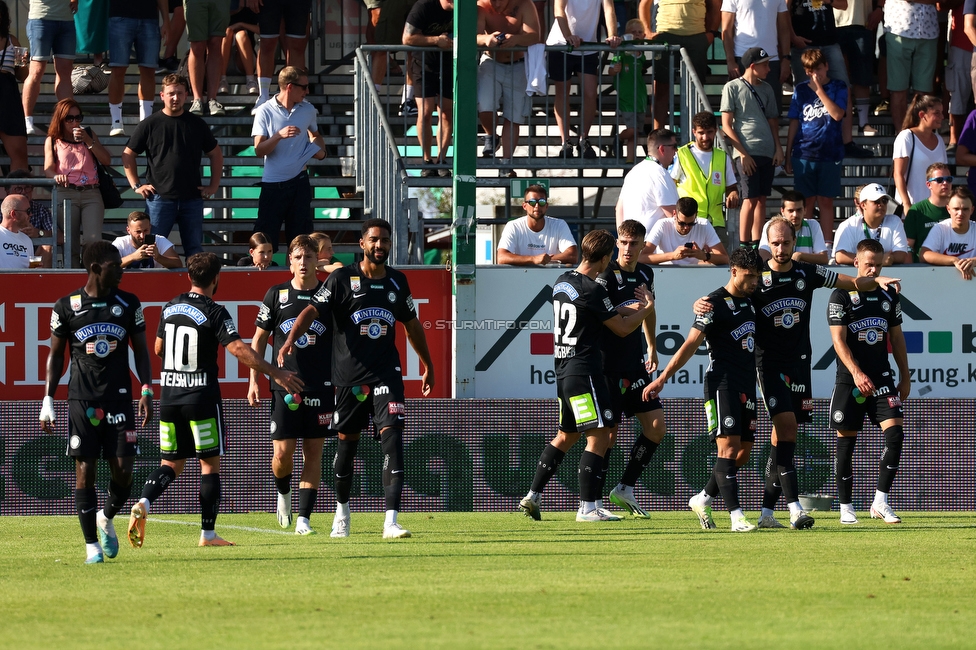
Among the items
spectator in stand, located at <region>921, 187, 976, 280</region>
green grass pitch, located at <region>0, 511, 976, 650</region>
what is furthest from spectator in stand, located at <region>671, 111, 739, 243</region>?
green grass pitch, located at <region>0, 511, 976, 650</region>

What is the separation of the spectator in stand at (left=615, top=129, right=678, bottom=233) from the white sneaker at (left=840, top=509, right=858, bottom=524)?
163 inches

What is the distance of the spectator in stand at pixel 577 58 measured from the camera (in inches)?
Result: 643

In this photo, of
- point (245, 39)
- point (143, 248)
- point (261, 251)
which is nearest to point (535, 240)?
point (261, 251)

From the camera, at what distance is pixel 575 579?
800 cm

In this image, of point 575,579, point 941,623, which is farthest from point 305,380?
point 941,623

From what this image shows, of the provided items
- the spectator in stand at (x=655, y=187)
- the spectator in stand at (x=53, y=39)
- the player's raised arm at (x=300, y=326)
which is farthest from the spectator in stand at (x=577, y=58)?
the player's raised arm at (x=300, y=326)

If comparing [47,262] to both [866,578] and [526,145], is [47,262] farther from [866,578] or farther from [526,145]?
[866,578]

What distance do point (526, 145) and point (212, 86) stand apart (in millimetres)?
3975

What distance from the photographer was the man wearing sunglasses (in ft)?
47.5

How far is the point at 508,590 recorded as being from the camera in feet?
24.9

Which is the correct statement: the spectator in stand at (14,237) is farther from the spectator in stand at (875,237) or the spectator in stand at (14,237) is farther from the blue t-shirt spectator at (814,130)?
the blue t-shirt spectator at (814,130)

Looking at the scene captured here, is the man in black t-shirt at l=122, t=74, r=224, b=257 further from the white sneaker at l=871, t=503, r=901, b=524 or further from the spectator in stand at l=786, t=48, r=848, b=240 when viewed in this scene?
the white sneaker at l=871, t=503, r=901, b=524

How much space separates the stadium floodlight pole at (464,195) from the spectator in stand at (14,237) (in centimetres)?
425

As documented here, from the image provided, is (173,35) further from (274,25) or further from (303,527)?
(303,527)
